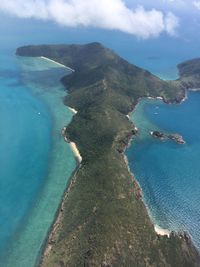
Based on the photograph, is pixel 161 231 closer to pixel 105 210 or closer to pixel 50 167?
pixel 105 210

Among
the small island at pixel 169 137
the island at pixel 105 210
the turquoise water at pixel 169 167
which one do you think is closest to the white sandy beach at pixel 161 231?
the turquoise water at pixel 169 167

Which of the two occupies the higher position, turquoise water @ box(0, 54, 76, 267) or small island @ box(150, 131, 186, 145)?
small island @ box(150, 131, 186, 145)

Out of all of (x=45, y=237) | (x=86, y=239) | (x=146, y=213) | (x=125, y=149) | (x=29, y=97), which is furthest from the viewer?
(x=29, y=97)

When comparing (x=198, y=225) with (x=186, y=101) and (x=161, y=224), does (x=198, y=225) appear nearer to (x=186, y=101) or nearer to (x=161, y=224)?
(x=161, y=224)

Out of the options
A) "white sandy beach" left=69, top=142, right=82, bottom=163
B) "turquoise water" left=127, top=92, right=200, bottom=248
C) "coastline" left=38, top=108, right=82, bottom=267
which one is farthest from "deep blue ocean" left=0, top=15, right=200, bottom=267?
"white sandy beach" left=69, top=142, right=82, bottom=163

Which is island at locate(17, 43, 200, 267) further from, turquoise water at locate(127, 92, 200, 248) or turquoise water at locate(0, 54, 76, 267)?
turquoise water at locate(127, 92, 200, 248)

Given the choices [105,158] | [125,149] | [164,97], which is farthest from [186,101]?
[105,158]
